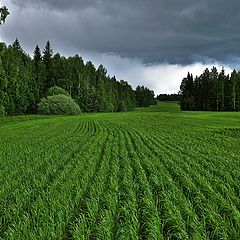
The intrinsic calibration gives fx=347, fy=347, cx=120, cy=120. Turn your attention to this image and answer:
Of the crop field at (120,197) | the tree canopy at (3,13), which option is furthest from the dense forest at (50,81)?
the crop field at (120,197)

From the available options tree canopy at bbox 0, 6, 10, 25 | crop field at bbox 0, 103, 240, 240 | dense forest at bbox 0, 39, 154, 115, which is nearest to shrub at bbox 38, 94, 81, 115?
dense forest at bbox 0, 39, 154, 115

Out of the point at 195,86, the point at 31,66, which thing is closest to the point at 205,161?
the point at 31,66

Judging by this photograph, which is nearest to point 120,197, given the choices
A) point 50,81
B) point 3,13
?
point 3,13

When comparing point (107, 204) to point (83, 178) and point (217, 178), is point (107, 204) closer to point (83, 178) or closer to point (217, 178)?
point (83, 178)

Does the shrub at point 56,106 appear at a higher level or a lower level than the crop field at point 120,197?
higher

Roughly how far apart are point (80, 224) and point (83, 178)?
4.78 meters

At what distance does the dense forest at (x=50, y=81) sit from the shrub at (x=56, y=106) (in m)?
4.45

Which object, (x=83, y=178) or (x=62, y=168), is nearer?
(x=83, y=178)

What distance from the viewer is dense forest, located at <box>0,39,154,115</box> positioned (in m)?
74.2

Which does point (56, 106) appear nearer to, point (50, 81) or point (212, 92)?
point (50, 81)

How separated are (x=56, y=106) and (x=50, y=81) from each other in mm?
23004

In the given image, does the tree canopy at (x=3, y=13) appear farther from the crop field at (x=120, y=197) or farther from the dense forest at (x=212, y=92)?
the dense forest at (x=212, y=92)

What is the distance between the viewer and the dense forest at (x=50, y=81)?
7419cm

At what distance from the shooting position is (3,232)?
294 inches
